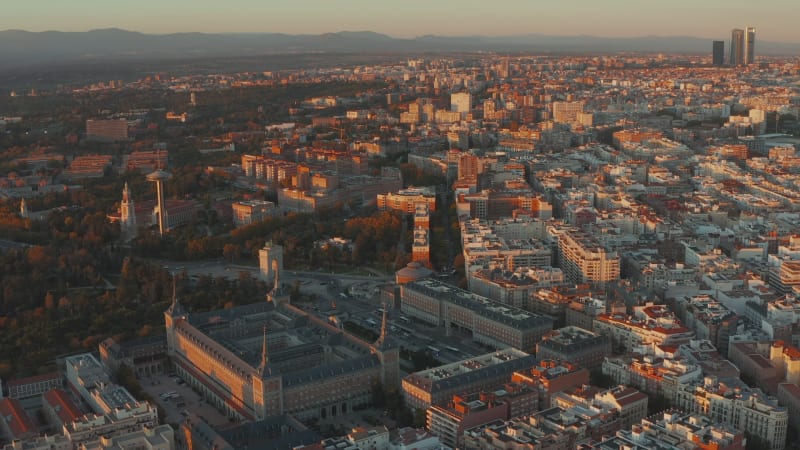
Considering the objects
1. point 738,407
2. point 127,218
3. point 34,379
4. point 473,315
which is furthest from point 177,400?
point 127,218

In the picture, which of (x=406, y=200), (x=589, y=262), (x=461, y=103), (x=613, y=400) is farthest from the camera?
(x=461, y=103)

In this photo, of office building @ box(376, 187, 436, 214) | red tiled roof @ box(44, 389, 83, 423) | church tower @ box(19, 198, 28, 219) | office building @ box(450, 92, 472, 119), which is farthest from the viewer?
office building @ box(450, 92, 472, 119)

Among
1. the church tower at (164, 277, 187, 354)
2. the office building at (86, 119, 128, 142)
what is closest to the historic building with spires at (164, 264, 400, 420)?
the church tower at (164, 277, 187, 354)

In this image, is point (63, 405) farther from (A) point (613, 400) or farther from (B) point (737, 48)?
(B) point (737, 48)

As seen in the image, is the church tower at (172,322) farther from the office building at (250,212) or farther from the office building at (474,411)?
the office building at (250,212)

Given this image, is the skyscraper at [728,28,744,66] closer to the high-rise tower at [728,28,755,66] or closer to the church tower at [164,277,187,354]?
the high-rise tower at [728,28,755,66]

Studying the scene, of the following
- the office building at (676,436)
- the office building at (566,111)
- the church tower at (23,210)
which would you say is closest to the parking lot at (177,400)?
the office building at (676,436)
